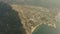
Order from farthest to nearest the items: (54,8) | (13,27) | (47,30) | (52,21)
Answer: (54,8) → (52,21) → (47,30) → (13,27)

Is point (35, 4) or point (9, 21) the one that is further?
point (35, 4)

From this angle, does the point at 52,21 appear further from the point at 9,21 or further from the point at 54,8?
the point at 9,21

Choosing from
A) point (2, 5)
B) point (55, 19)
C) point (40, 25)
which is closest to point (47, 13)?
point (55, 19)

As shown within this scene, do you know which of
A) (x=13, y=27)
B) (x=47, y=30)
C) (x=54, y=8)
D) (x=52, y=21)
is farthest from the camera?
(x=54, y=8)

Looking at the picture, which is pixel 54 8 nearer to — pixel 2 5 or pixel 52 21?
pixel 52 21

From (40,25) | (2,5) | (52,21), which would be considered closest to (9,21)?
(2,5)

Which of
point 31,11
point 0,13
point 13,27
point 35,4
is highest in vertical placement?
point 35,4

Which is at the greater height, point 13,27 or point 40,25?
point 40,25
